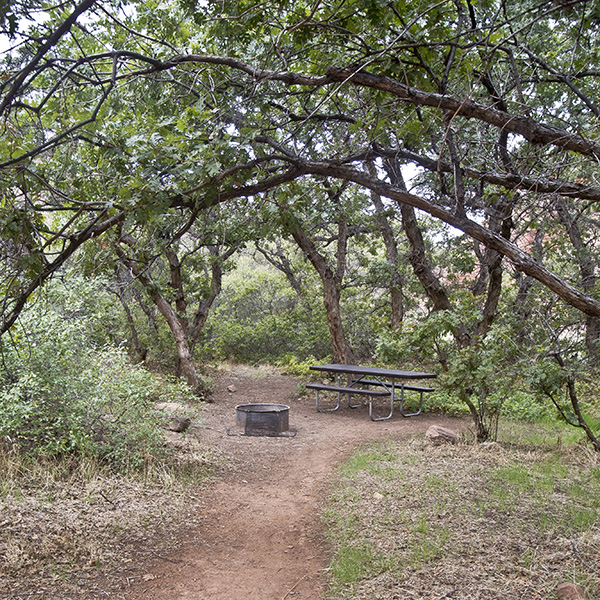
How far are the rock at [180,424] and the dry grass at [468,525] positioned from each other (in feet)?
7.20

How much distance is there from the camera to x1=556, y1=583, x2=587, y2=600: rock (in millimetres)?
2883

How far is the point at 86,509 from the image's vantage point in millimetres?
4395

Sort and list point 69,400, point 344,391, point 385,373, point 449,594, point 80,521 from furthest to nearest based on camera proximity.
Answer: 1. point 344,391
2. point 385,373
3. point 69,400
4. point 80,521
5. point 449,594

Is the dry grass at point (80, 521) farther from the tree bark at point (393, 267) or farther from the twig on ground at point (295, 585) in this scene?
the tree bark at point (393, 267)

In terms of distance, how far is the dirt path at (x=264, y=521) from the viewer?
11.8ft

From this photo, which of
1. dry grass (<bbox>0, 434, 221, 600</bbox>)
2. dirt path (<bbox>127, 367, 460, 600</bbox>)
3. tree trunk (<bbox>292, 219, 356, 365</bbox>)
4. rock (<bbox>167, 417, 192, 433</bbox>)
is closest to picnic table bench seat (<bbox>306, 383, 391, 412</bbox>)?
dirt path (<bbox>127, 367, 460, 600</bbox>)

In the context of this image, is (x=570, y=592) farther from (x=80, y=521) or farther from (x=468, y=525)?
(x=80, y=521)

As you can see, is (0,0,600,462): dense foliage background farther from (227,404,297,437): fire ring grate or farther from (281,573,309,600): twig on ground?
(281,573,309,600): twig on ground

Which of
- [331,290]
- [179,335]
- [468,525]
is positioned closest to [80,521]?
[468,525]

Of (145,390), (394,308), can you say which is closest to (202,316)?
(394,308)

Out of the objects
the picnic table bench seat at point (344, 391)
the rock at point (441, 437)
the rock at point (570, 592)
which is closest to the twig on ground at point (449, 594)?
the rock at point (570, 592)

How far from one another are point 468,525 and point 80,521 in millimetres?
3039

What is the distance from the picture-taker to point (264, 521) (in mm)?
4770

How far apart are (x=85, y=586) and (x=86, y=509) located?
101cm
